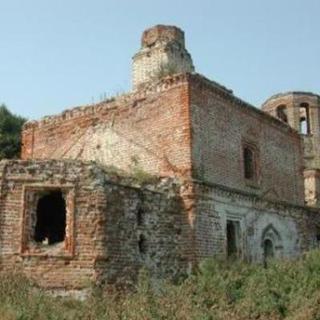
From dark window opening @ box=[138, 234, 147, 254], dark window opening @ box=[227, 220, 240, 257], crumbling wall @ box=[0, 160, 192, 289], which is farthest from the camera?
dark window opening @ box=[227, 220, 240, 257]

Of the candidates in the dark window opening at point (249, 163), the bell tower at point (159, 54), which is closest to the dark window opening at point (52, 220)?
the dark window opening at point (249, 163)

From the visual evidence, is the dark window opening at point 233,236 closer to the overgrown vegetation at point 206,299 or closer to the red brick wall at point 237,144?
the red brick wall at point 237,144

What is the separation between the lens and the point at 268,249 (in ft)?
50.5

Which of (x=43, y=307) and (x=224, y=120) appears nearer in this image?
(x=43, y=307)

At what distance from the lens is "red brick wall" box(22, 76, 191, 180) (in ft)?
44.7

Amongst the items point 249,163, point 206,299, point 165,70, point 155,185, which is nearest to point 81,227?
point 155,185

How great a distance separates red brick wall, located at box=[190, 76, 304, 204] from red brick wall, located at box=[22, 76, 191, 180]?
0.40m

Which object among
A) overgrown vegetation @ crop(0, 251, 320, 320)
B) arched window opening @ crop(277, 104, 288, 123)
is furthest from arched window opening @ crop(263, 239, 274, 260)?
arched window opening @ crop(277, 104, 288, 123)

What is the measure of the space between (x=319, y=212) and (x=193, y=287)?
8024 mm

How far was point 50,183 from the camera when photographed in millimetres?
11625

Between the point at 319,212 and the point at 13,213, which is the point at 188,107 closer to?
the point at 13,213

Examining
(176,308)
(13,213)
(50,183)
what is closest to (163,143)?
(50,183)

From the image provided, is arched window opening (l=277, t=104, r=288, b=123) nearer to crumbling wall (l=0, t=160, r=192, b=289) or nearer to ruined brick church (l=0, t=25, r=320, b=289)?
ruined brick church (l=0, t=25, r=320, b=289)

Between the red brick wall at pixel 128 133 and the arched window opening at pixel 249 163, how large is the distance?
9.01ft
